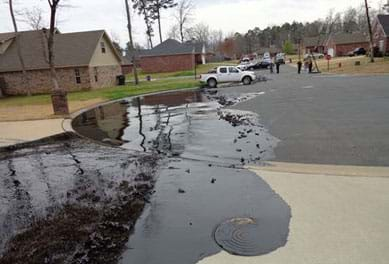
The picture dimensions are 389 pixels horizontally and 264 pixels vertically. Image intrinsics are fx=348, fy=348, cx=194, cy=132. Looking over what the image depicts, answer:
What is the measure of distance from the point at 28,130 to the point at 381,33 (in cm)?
4839

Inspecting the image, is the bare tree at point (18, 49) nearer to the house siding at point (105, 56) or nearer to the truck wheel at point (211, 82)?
the house siding at point (105, 56)

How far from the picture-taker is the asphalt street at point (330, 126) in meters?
7.44

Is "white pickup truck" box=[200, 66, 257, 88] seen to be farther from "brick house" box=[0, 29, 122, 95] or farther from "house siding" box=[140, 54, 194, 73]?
"house siding" box=[140, 54, 194, 73]

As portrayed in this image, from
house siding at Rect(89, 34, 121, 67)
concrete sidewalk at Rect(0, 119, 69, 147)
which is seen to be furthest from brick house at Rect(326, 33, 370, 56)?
concrete sidewalk at Rect(0, 119, 69, 147)

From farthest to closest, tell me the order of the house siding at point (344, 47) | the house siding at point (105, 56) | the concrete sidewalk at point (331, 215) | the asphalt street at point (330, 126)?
the house siding at point (344, 47)
the house siding at point (105, 56)
the asphalt street at point (330, 126)
the concrete sidewalk at point (331, 215)

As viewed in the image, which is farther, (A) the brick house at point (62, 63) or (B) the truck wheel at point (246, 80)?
(A) the brick house at point (62, 63)

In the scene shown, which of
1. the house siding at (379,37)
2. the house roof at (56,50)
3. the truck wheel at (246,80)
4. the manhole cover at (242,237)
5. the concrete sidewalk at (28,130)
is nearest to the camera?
the manhole cover at (242,237)

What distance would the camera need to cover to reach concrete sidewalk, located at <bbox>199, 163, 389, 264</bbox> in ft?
12.4

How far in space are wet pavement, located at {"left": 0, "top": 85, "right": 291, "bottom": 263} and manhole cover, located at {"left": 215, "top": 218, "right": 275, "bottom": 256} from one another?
0.18ft

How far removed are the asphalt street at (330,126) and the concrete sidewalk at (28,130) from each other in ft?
25.7

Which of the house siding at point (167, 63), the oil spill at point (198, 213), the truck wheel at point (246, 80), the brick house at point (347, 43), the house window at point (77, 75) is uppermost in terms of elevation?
the brick house at point (347, 43)

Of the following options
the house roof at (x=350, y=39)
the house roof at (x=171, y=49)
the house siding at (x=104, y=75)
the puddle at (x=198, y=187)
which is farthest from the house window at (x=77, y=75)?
the house roof at (x=350, y=39)

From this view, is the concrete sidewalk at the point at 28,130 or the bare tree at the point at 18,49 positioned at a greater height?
the bare tree at the point at 18,49

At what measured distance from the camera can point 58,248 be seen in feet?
14.0
